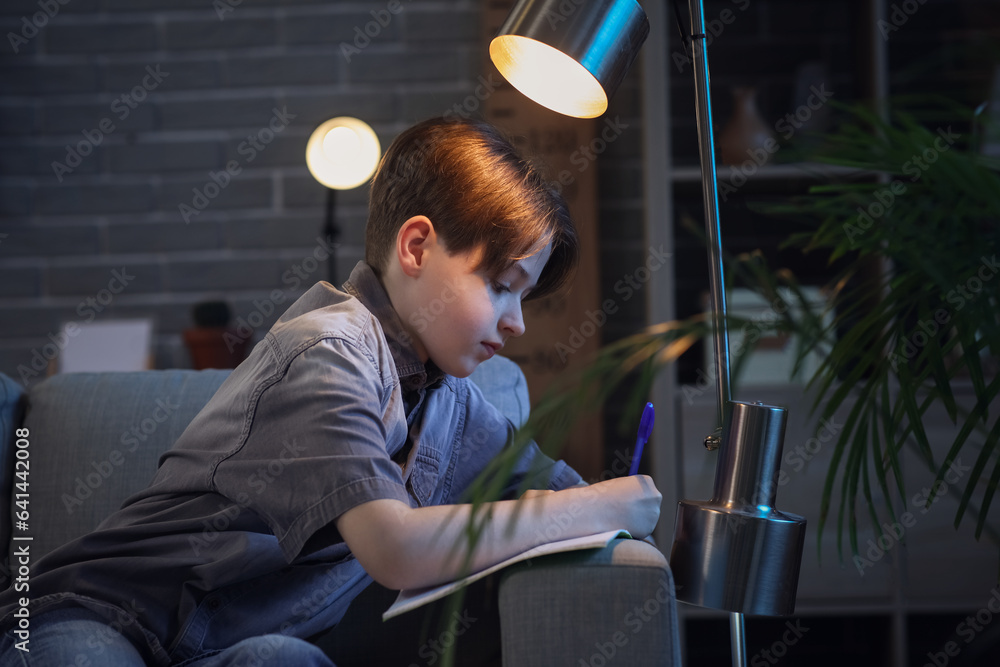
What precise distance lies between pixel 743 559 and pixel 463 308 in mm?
410

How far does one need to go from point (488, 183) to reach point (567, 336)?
3.50 ft

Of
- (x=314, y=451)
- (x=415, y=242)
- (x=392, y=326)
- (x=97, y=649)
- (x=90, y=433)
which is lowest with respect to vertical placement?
(x=97, y=649)

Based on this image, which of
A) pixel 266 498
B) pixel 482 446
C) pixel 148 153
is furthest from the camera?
pixel 148 153

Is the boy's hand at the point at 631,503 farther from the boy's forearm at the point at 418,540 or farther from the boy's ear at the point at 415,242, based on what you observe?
the boy's ear at the point at 415,242

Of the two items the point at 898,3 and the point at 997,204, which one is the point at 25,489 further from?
the point at 898,3

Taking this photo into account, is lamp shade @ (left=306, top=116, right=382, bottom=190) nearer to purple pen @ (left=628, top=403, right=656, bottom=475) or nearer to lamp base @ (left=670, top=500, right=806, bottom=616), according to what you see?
purple pen @ (left=628, top=403, right=656, bottom=475)

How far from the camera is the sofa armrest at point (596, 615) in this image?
69cm

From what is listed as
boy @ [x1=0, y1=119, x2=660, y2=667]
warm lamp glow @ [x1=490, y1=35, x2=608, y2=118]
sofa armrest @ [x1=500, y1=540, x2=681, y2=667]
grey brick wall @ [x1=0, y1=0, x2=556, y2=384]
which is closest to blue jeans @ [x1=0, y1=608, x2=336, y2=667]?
Answer: boy @ [x1=0, y1=119, x2=660, y2=667]

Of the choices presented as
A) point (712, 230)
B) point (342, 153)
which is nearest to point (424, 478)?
point (712, 230)

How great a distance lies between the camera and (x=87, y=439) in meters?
1.19

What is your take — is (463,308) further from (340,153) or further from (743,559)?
(340,153)

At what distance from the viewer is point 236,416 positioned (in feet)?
2.86

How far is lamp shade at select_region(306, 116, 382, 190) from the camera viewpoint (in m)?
1.82

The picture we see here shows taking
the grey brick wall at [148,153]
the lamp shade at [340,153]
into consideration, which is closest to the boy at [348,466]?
the lamp shade at [340,153]
